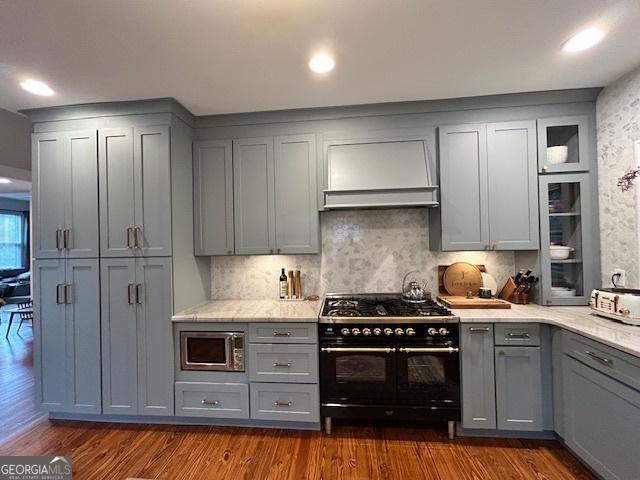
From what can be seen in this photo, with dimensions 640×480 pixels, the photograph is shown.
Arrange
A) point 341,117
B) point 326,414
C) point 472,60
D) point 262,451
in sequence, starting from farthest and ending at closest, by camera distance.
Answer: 1. point 341,117
2. point 326,414
3. point 262,451
4. point 472,60

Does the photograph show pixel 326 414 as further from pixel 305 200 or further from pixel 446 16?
pixel 446 16

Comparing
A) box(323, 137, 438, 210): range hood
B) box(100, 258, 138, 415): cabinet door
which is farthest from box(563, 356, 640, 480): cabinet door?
box(100, 258, 138, 415): cabinet door

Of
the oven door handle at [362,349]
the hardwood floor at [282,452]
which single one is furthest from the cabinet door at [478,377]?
the oven door handle at [362,349]

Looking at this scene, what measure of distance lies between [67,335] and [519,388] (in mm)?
3620

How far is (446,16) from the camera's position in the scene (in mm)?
1537

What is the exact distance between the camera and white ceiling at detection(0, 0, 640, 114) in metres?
1.48

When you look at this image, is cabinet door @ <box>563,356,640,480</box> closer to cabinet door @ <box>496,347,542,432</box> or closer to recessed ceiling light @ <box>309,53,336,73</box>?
cabinet door @ <box>496,347,542,432</box>

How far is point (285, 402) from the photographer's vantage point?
224cm

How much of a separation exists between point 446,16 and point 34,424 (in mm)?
4246

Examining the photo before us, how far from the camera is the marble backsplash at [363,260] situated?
2.79 meters

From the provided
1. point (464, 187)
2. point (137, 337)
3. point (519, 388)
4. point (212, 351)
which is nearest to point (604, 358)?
point (519, 388)

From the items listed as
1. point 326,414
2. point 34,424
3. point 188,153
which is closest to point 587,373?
point 326,414

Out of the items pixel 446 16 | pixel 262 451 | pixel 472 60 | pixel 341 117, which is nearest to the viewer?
pixel 446 16

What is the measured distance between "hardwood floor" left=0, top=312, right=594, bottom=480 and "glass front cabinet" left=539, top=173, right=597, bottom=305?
46.3 inches
